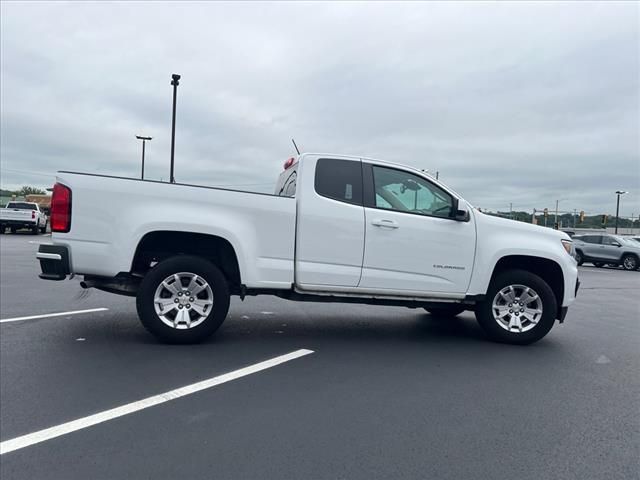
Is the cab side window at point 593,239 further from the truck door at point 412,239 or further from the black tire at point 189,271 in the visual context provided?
the black tire at point 189,271

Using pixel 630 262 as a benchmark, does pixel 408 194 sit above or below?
above

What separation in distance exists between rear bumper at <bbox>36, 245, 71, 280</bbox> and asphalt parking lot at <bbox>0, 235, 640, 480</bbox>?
0.73m

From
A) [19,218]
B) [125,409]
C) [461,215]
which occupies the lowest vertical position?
[125,409]

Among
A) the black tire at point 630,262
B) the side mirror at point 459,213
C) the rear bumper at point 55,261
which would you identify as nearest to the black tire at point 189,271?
the rear bumper at point 55,261

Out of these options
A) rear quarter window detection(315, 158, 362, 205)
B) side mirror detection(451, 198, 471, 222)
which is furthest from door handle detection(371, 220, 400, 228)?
side mirror detection(451, 198, 471, 222)

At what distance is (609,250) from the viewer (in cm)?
2302

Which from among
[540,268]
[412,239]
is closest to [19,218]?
[412,239]

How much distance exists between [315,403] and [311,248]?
1937 millimetres

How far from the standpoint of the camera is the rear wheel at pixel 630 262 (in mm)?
22516

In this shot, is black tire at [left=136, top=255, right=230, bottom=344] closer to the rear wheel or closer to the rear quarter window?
the rear quarter window

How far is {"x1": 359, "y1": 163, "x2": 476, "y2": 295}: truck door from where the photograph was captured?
17.7 feet

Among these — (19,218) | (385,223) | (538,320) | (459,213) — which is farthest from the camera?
(19,218)

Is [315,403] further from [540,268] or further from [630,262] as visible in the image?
[630,262]

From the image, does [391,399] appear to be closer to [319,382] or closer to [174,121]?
[319,382]
